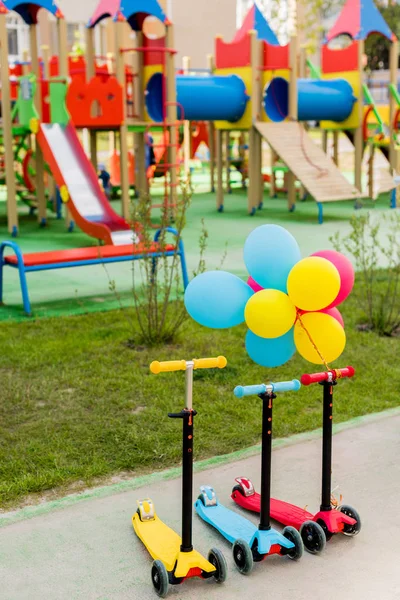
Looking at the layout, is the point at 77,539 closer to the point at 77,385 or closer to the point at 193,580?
the point at 193,580

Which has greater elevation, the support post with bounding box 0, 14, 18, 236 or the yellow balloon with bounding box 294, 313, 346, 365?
the support post with bounding box 0, 14, 18, 236

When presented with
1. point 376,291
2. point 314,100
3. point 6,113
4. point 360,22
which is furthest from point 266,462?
point 360,22

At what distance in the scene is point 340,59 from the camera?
16.0 metres

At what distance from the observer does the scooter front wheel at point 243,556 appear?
9.64ft

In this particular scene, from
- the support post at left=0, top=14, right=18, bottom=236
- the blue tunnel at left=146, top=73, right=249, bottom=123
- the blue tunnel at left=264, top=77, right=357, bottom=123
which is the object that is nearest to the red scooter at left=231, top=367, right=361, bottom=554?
the support post at left=0, top=14, right=18, bottom=236

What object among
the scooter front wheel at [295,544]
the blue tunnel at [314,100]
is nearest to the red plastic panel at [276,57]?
the blue tunnel at [314,100]

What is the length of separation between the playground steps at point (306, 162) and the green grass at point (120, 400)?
7.11m

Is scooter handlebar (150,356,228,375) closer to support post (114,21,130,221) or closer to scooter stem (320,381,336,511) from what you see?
scooter stem (320,381,336,511)

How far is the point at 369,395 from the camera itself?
5004mm

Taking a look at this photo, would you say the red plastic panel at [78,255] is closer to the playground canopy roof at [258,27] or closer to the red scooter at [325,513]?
the red scooter at [325,513]

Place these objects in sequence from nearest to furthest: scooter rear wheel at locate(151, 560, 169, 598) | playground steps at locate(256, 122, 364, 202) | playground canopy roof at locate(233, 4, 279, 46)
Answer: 1. scooter rear wheel at locate(151, 560, 169, 598)
2. playground steps at locate(256, 122, 364, 202)
3. playground canopy roof at locate(233, 4, 279, 46)

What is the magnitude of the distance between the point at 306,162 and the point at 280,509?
433 inches

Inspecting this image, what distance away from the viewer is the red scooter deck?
10.8 feet

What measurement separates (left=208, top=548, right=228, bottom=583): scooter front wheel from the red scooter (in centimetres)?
39
